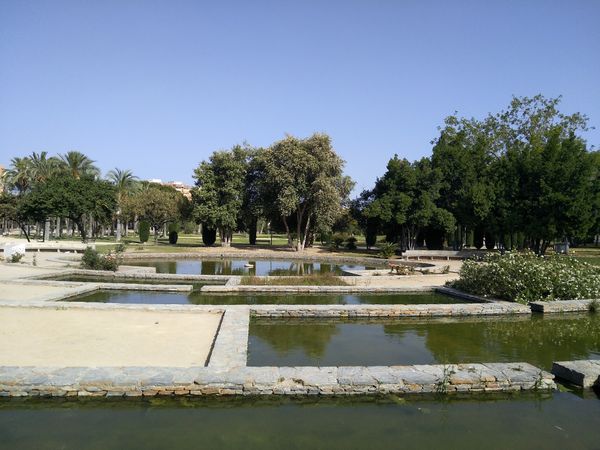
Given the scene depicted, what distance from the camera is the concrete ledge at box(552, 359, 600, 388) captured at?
671 cm

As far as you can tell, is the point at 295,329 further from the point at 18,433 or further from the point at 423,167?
the point at 423,167

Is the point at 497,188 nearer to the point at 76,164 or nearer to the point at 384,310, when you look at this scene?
the point at 384,310

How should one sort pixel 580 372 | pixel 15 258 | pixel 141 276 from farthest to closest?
1. pixel 15 258
2. pixel 141 276
3. pixel 580 372

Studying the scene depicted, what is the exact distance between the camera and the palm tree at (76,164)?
172 feet

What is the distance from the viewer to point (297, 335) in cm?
976

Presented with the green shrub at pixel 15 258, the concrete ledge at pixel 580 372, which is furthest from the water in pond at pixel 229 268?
the concrete ledge at pixel 580 372

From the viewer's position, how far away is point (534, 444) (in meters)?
5.02

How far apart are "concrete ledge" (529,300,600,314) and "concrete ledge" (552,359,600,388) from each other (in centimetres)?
565

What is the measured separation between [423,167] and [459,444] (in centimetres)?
3378

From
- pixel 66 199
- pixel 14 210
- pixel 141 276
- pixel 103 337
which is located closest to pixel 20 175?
pixel 14 210

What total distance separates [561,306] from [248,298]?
9.09 meters

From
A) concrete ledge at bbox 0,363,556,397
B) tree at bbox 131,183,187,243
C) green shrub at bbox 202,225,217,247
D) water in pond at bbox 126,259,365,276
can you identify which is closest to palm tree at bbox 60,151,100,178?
tree at bbox 131,183,187,243

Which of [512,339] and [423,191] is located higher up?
[423,191]

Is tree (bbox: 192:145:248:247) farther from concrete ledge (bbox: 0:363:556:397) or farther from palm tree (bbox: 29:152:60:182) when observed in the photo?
concrete ledge (bbox: 0:363:556:397)
